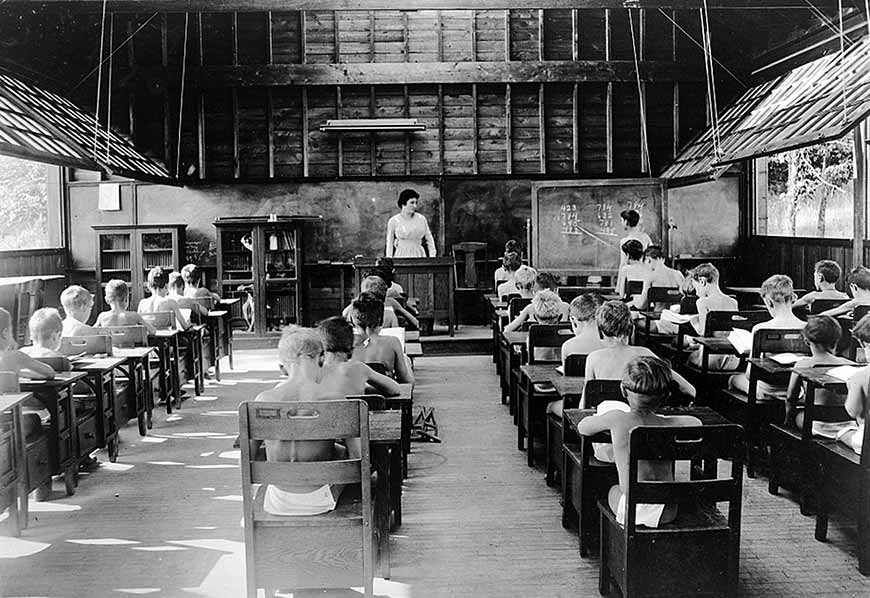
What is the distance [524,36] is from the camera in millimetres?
14992

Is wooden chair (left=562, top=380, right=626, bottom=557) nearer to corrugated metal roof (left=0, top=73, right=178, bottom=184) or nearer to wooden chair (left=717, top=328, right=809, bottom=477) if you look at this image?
wooden chair (left=717, top=328, right=809, bottom=477)

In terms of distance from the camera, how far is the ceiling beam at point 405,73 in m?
14.8

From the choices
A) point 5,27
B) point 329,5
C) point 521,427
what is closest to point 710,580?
point 521,427

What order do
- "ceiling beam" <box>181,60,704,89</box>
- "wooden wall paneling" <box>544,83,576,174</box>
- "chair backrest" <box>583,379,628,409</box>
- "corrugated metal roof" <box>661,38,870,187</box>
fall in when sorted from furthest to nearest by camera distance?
"wooden wall paneling" <box>544,83,576,174</box>
"ceiling beam" <box>181,60,704,89</box>
"corrugated metal roof" <box>661,38,870,187</box>
"chair backrest" <box>583,379,628,409</box>

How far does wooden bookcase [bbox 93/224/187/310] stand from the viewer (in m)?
14.2

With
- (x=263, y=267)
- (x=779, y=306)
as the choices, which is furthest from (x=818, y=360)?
(x=263, y=267)

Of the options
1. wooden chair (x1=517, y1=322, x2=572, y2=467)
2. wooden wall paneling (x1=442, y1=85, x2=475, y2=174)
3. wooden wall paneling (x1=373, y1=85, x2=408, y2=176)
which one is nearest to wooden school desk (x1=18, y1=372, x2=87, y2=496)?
wooden chair (x1=517, y1=322, x2=572, y2=467)

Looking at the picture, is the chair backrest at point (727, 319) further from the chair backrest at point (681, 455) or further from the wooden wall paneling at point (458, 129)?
the wooden wall paneling at point (458, 129)

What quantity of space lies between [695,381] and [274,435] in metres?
5.16

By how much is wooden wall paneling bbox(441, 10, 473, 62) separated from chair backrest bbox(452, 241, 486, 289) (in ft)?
10.1

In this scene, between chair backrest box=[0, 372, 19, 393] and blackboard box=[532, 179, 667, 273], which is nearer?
chair backrest box=[0, 372, 19, 393]

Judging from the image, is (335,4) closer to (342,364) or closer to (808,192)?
(342,364)

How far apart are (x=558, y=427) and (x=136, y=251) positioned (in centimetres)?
1027

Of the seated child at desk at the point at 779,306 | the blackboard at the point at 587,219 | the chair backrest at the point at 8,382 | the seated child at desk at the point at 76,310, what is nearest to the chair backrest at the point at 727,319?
the seated child at desk at the point at 779,306
